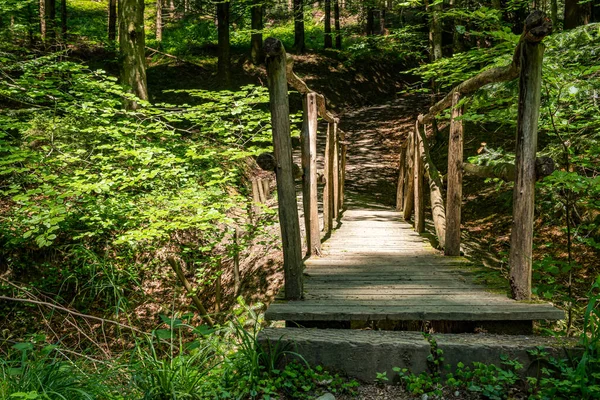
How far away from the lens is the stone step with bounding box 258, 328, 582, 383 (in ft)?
7.60

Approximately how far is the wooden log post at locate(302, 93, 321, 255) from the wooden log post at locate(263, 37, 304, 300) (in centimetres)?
94

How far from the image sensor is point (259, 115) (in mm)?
6266

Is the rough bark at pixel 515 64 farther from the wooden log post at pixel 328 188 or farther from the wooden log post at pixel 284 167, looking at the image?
the wooden log post at pixel 328 188

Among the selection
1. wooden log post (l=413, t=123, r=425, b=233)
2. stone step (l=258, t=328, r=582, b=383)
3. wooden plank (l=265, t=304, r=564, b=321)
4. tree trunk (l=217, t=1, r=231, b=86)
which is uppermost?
tree trunk (l=217, t=1, r=231, b=86)

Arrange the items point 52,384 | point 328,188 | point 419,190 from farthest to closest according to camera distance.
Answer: point 419,190, point 328,188, point 52,384

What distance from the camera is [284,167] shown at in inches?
117

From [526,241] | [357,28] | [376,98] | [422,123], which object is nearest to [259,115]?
[422,123]

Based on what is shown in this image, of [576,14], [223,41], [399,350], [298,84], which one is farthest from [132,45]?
[576,14]

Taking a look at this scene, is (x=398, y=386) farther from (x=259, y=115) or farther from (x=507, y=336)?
(x=259, y=115)

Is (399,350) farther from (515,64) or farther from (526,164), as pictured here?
A: (515,64)

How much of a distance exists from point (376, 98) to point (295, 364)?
20112mm

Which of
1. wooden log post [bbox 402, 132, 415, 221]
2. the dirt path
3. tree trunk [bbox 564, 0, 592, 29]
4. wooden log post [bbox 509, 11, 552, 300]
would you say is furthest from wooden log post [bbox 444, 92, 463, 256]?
tree trunk [bbox 564, 0, 592, 29]

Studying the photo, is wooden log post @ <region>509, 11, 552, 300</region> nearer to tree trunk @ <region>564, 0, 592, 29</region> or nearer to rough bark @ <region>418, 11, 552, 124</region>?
rough bark @ <region>418, 11, 552, 124</region>

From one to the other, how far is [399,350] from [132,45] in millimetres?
7416
